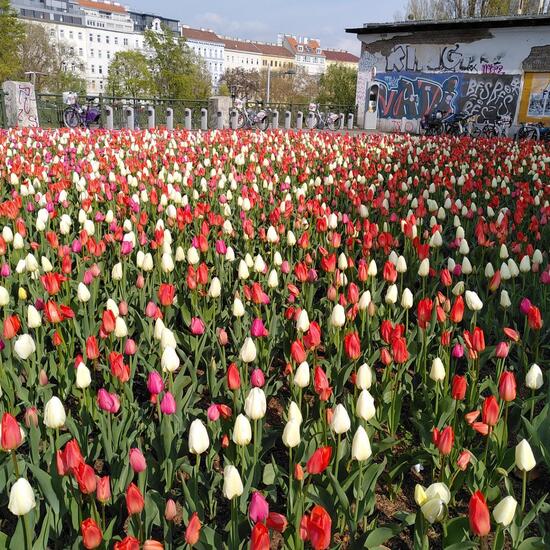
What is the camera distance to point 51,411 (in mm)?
2012

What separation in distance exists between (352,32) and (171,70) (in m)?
22.8

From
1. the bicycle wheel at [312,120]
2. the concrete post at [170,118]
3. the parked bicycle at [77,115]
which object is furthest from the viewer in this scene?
the bicycle wheel at [312,120]

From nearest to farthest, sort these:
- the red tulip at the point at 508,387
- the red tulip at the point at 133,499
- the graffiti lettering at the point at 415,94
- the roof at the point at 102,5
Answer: the red tulip at the point at 133,499, the red tulip at the point at 508,387, the graffiti lettering at the point at 415,94, the roof at the point at 102,5

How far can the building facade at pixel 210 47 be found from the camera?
127 meters

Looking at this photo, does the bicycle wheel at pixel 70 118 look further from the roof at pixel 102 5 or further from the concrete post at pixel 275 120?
the roof at pixel 102 5

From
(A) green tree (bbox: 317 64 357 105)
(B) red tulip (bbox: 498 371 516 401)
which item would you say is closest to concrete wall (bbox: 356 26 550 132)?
(A) green tree (bbox: 317 64 357 105)

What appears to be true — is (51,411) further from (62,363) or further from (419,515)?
(419,515)

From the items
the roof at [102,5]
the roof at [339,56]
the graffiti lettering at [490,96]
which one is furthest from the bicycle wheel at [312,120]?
the roof at [339,56]

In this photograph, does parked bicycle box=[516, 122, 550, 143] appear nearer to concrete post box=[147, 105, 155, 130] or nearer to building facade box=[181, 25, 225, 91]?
concrete post box=[147, 105, 155, 130]

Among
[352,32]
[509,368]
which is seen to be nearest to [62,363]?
[509,368]

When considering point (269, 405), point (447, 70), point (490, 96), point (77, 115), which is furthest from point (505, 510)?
point (447, 70)

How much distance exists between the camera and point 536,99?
83.9 ft

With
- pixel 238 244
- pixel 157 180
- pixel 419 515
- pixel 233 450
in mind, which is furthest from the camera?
pixel 157 180

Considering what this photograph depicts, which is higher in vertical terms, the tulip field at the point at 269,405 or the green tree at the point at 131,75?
the green tree at the point at 131,75
